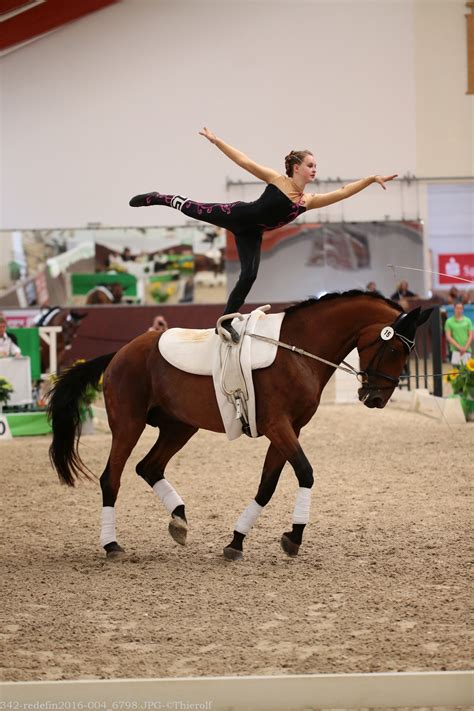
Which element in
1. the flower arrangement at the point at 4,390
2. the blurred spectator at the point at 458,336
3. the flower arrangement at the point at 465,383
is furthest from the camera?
the blurred spectator at the point at 458,336

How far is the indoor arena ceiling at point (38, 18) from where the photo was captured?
1719cm

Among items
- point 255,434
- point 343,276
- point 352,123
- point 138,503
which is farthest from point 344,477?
point 352,123

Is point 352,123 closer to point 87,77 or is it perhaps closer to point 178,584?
point 87,77

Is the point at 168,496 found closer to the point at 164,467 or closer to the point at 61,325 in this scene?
the point at 164,467

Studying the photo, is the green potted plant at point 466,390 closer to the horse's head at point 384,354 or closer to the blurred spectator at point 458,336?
the blurred spectator at point 458,336

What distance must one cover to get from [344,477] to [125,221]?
12515mm

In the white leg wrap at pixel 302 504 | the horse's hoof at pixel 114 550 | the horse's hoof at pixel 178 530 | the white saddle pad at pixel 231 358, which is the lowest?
the horse's hoof at pixel 114 550

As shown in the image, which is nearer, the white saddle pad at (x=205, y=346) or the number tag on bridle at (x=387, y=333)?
the number tag on bridle at (x=387, y=333)

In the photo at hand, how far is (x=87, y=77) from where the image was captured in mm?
18719

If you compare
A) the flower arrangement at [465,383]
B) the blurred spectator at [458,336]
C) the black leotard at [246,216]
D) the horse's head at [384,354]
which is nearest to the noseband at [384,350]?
the horse's head at [384,354]

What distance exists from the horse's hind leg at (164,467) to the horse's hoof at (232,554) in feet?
1.10

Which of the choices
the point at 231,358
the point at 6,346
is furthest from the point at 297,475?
the point at 6,346

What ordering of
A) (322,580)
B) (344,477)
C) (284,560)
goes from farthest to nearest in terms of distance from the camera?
1. (344,477)
2. (284,560)
3. (322,580)

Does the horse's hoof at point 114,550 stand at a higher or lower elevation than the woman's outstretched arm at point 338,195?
lower
